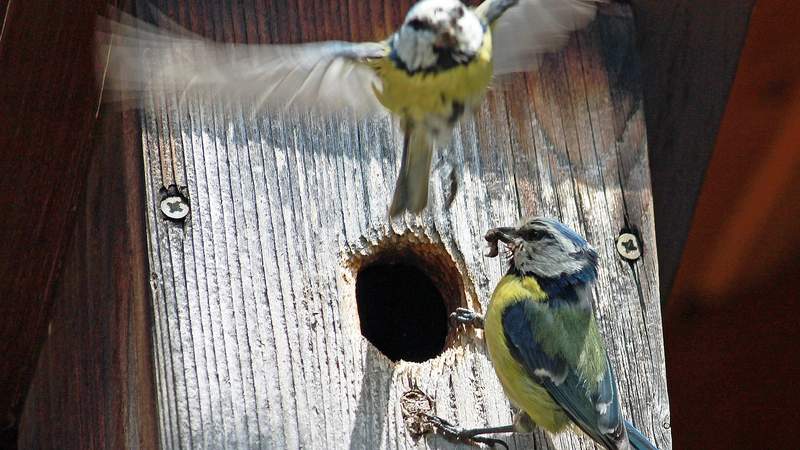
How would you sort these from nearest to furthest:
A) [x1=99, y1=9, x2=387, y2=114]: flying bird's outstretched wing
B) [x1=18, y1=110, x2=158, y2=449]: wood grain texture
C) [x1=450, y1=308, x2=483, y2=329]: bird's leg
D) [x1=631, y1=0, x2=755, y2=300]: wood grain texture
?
[x1=99, y1=9, x2=387, y2=114]: flying bird's outstretched wing → [x1=18, y1=110, x2=158, y2=449]: wood grain texture → [x1=450, y1=308, x2=483, y2=329]: bird's leg → [x1=631, y1=0, x2=755, y2=300]: wood grain texture

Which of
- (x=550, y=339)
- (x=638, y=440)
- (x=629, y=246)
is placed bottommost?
(x=638, y=440)

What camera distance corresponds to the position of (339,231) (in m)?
2.51

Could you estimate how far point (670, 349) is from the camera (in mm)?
3281

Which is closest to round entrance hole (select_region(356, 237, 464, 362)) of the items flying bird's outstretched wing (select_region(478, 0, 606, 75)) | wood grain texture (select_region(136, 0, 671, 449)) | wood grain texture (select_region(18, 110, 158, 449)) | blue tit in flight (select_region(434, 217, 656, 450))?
blue tit in flight (select_region(434, 217, 656, 450))

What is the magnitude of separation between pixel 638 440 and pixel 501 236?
1.47 ft

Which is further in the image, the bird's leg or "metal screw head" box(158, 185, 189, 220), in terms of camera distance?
the bird's leg

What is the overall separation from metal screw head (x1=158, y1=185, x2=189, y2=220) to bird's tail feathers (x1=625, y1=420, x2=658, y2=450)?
872mm

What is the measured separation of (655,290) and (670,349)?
0.62 m

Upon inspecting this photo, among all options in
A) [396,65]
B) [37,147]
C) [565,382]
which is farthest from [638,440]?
[37,147]

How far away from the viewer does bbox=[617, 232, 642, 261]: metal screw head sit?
106 inches

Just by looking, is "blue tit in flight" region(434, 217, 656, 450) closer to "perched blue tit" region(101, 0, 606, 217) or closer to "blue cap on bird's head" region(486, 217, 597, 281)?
"blue cap on bird's head" region(486, 217, 597, 281)

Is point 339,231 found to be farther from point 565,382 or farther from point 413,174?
point 565,382

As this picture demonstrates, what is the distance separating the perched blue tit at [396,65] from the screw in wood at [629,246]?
0.38m

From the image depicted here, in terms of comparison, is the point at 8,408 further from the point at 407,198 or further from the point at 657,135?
the point at 657,135
